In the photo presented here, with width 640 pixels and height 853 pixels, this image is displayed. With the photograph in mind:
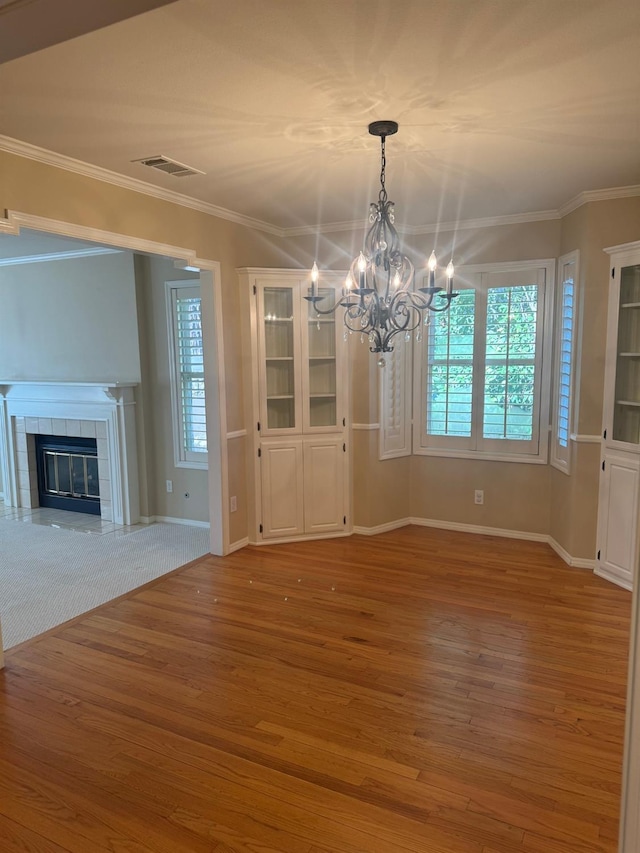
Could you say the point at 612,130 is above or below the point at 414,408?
above

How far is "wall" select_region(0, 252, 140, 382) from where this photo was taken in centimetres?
565

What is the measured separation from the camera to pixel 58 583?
14.1 ft

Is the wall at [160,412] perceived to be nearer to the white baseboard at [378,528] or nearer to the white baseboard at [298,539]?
the white baseboard at [298,539]

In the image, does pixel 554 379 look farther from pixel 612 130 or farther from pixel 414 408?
pixel 612 130

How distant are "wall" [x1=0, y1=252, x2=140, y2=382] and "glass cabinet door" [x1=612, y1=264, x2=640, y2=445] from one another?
4.24 meters

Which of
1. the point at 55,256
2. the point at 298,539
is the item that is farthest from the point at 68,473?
the point at 298,539

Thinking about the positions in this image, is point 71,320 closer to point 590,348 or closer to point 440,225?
point 440,225

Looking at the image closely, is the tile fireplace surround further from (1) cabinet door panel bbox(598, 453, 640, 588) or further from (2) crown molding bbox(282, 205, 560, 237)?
(1) cabinet door panel bbox(598, 453, 640, 588)

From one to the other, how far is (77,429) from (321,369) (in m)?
2.79

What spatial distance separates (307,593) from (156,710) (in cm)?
150

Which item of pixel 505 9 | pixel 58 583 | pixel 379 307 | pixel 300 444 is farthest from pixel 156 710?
pixel 505 9

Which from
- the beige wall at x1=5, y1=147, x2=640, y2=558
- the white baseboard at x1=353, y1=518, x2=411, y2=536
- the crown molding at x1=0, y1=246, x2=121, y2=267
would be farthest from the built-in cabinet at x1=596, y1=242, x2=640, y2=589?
the crown molding at x1=0, y1=246, x2=121, y2=267

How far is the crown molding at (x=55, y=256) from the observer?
5.63 m

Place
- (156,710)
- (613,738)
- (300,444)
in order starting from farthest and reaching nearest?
1. (300,444)
2. (156,710)
3. (613,738)
